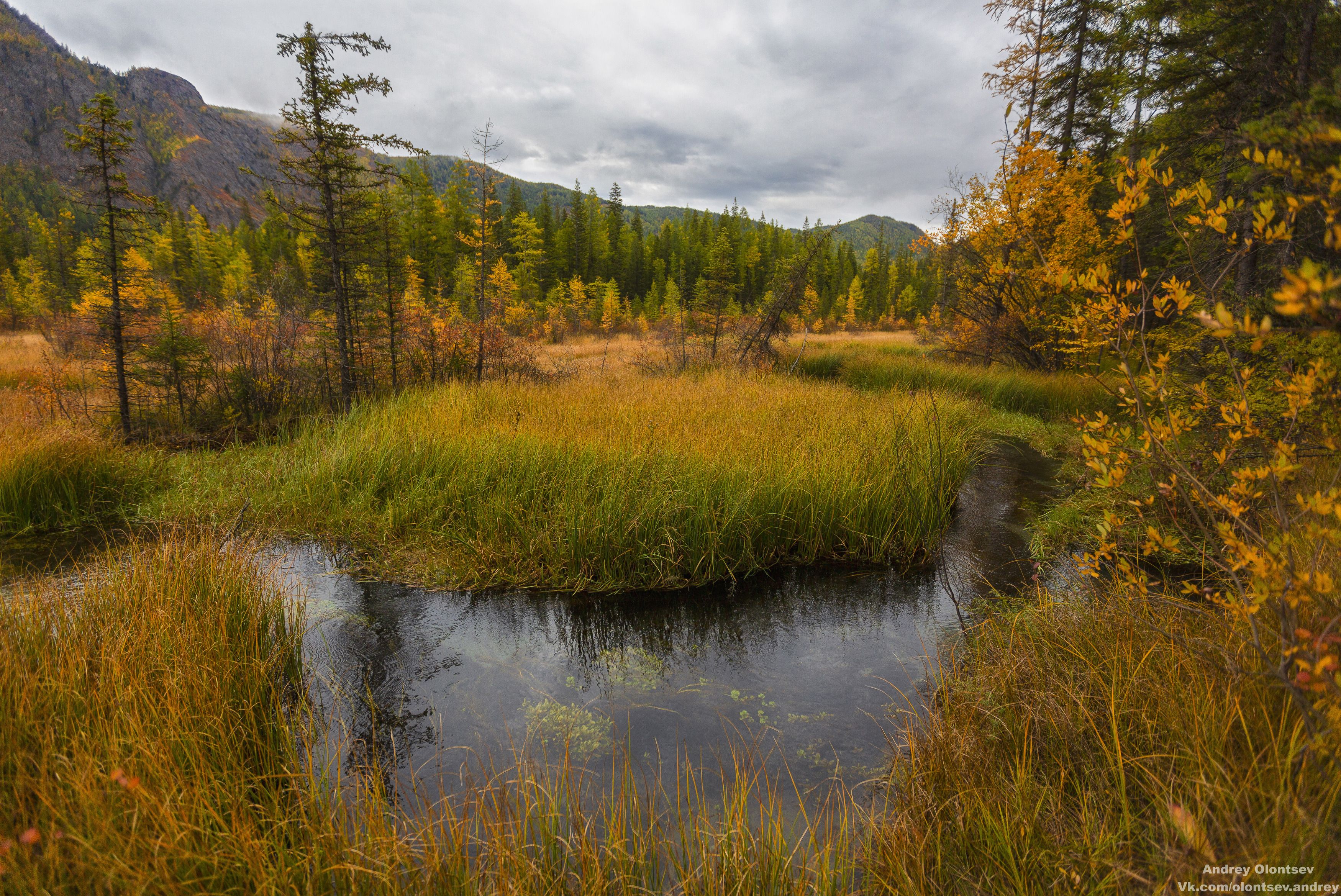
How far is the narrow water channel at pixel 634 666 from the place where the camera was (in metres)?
→ 3.00

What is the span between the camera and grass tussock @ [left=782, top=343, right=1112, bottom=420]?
1202cm

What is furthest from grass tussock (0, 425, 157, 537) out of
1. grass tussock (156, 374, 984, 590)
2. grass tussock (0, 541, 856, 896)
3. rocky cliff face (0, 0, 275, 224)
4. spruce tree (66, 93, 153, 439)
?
rocky cliff face (0, 0, 275, 224)

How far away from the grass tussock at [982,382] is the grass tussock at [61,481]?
11663mm

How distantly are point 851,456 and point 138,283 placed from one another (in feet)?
34.2

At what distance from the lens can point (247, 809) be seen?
80.7 inches

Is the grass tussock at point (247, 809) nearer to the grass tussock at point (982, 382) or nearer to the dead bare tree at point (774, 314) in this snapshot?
the grass tussock at point (982, 382)

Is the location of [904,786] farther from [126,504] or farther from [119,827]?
[126,504]

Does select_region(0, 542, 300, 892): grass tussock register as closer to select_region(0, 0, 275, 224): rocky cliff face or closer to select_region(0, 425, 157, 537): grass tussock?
select_region(0, 425, 157, 537): grass tussock

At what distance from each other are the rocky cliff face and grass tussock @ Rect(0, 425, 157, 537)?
5871 inches

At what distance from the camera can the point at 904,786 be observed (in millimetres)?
2500

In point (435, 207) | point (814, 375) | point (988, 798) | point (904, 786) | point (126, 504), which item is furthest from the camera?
point (435, 207)

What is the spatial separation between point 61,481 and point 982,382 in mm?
15676

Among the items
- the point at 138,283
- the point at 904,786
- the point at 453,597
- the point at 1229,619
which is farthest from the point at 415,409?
the point at 1229,619

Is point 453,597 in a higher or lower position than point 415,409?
lower
